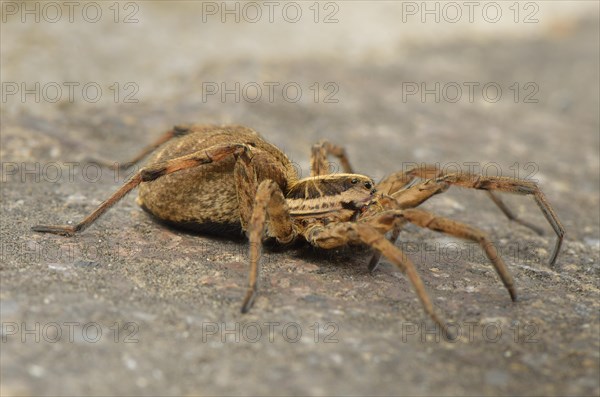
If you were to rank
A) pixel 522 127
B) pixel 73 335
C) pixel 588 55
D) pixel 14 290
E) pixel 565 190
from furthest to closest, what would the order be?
pixel 588 55
pixel 522 127
pixel 565 190
pixel 14 290
pixel 73 335

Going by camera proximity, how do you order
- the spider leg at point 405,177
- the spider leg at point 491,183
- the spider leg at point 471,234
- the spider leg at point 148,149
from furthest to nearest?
the spider leg at point 148,149 < the spider leg at point 405,177 < the spider leg at point 491,183 < the spider leg at point 471,234

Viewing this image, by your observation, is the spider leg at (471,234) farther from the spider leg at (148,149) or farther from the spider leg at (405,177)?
the spider leg at (148,149)

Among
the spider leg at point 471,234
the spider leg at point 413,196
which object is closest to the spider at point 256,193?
the spider leg at point 413,196

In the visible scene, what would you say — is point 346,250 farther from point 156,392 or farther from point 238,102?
point 238,102

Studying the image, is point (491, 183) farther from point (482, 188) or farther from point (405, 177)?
point (405, 177)

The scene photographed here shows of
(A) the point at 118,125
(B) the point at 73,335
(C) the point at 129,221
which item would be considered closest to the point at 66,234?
(C) the point at 129,221

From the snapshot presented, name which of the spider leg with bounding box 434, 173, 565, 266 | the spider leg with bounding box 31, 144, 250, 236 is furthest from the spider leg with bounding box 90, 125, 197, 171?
the spider leg with bounding box 434, 173, 565, 266

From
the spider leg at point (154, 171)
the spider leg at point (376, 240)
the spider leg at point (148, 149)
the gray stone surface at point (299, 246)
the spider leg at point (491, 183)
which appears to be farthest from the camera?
the spider leg at point (148, 149)
